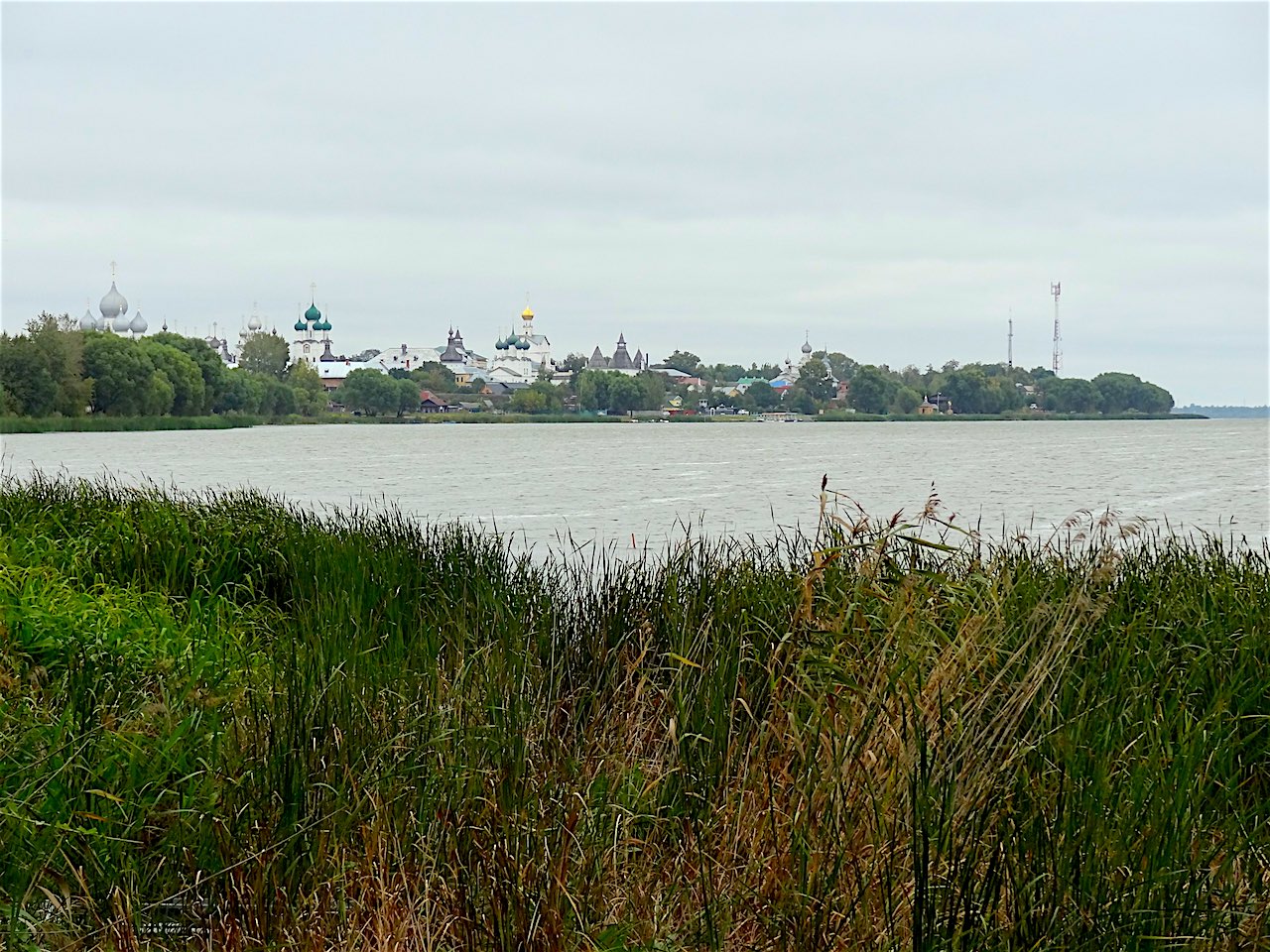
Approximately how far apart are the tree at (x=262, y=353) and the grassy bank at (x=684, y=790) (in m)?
132

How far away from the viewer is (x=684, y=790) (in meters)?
4.30

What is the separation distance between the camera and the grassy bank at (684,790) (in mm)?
3320

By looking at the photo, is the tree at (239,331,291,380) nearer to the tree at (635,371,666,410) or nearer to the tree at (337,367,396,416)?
the tree at (337,367,396,416)

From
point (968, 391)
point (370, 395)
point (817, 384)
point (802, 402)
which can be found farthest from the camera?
point (817, 384)

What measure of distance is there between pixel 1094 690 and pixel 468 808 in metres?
2.11

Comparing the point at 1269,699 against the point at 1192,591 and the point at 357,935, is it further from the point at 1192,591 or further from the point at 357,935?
the point at 357,935

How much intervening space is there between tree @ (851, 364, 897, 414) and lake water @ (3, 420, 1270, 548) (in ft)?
207

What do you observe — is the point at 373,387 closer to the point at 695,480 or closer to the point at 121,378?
the point at 121,378

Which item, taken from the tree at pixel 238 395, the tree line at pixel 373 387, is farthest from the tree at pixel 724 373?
the tree at pixel 238 395

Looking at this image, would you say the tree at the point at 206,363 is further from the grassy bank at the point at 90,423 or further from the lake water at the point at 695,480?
the lake water at the point at 695,480

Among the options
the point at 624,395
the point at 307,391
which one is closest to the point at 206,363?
the point at 307,391

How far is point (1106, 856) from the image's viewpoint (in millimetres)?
3273

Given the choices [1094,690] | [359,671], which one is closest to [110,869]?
[359,671]

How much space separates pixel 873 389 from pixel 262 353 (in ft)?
195
